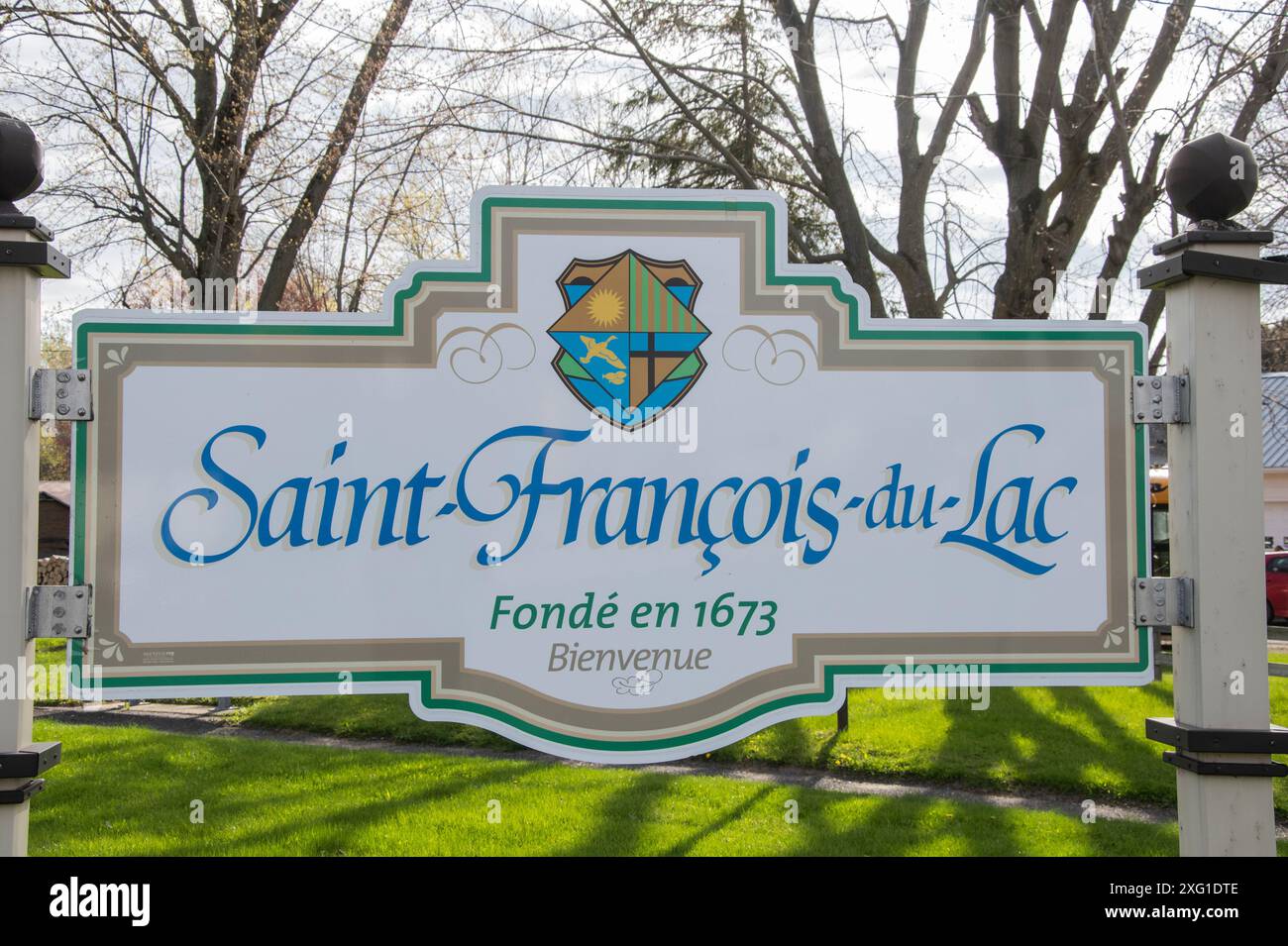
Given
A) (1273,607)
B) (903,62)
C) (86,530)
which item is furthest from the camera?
(1273,607)

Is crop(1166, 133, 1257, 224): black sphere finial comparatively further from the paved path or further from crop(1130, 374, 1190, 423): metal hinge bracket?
the paved path

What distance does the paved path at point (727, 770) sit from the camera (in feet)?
20.4

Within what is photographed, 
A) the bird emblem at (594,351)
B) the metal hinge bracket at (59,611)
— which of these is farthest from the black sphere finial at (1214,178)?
the metal hinge bracket at (59,611)

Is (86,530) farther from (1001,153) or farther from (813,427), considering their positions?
(1001,153)

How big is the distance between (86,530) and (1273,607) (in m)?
22.2

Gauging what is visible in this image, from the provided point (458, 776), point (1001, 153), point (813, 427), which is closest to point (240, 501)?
point (813, 427)

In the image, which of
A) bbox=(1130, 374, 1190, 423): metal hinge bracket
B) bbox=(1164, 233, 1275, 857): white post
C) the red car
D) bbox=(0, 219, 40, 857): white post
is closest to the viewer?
bbox=(0, 219, 40, 857): white post

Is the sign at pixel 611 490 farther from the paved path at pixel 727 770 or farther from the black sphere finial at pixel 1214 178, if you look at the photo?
the paved path at pixel 727 770

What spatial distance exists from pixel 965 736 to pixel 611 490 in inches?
216

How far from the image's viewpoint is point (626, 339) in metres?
3.29

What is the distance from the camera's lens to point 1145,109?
8.55 meters

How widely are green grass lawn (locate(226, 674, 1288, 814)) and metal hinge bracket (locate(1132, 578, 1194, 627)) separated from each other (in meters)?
3.79

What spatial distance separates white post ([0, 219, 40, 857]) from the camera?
2.89m

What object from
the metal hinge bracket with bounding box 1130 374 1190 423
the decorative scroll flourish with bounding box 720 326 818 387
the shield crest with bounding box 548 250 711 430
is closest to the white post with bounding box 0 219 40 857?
the shield crest with bounding box 548 250 711 430
